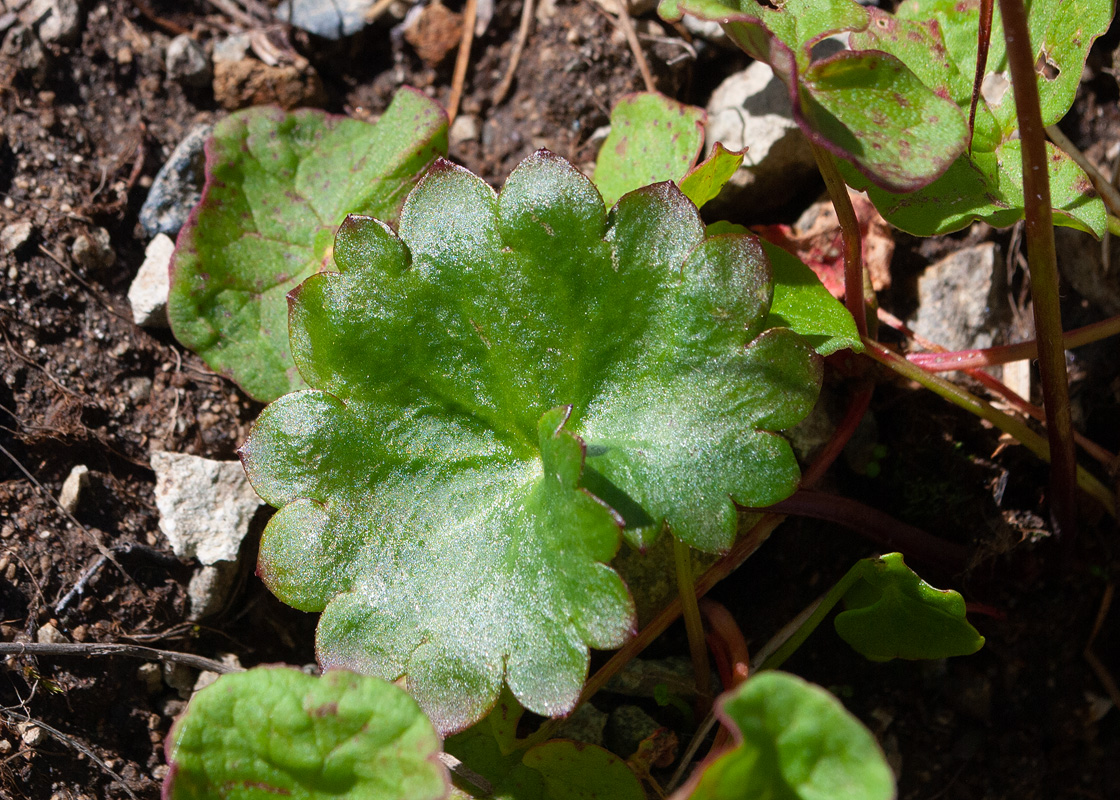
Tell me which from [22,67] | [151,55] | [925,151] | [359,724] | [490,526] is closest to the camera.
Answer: [359,724]

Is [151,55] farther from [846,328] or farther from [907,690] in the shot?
[907,690]

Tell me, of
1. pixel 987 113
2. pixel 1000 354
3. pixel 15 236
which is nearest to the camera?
pixel 987 113

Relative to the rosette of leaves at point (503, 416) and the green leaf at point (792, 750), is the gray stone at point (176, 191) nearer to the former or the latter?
the rosette of leaves at point (503, 416)

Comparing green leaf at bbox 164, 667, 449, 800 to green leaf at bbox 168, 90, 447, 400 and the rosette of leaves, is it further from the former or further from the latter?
green leaf at bbox 168, 90, 447, 400

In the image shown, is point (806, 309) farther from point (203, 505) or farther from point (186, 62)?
point (186, 62)

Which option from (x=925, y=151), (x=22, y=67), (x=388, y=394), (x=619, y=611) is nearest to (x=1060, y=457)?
(x=925, y=151)

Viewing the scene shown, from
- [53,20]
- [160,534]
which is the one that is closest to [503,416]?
[160,534]
